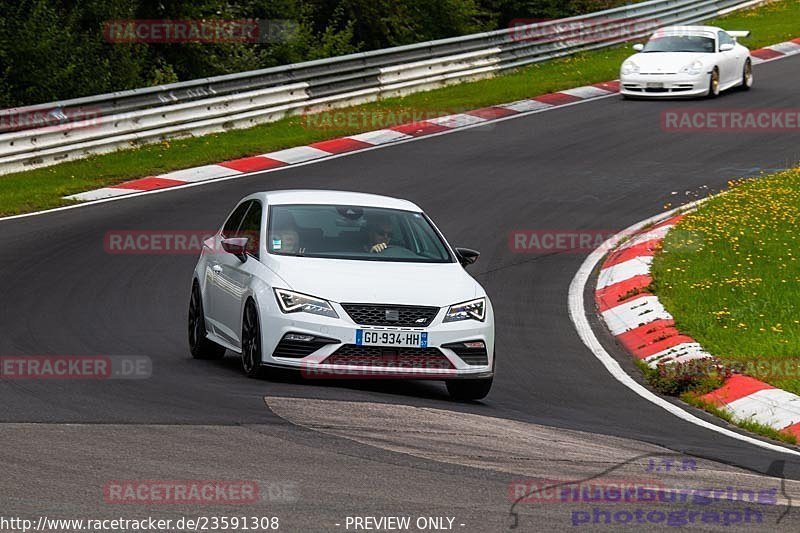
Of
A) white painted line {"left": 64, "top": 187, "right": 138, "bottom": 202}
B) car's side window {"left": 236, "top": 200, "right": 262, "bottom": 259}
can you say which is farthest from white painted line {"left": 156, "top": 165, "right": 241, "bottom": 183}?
car's side window {"left": 236, "top": 200, "right": 262, "bottom": 259}

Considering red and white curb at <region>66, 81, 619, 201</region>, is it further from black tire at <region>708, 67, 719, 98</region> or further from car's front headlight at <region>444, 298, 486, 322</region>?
car's front headlight at <region>444, 298, 486, 322</region>

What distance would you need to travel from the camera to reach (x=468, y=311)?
423 inches

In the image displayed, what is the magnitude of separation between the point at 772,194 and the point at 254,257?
1010cm

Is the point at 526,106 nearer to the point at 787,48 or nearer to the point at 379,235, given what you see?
the point at 787,48

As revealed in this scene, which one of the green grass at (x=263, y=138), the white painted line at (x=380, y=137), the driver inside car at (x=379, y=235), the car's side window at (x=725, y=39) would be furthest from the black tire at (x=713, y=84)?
the driver inside car at (x=379, y=235)

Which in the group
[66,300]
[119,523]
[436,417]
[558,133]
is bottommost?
[558,133]

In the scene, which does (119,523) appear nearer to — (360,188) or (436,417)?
(436,417)

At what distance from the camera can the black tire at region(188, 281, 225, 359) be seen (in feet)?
40.4

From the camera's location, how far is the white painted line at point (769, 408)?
10.5m

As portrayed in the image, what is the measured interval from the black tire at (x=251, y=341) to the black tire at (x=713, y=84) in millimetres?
18599

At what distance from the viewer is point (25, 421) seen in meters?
8.66

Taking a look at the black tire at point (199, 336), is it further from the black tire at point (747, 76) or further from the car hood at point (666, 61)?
the black tire at point (747, 76)

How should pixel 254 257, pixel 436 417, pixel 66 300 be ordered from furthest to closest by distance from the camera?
pixel 66 300
pixel 254 257
pixel 436 417

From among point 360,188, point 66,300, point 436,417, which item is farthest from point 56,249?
point 436,417
